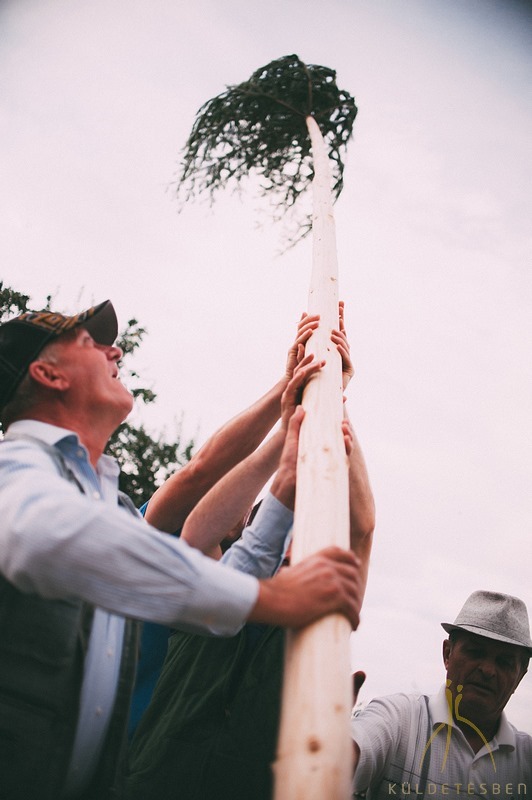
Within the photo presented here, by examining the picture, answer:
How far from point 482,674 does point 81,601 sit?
2.82 metres

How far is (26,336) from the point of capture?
2.14 metres

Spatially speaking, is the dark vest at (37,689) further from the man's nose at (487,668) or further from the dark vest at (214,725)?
the man's nose at (487,668)

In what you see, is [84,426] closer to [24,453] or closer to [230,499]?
[24,453]

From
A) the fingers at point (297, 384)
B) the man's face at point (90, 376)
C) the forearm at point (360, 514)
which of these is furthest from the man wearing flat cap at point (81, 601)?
the forearm at point (360, 514)

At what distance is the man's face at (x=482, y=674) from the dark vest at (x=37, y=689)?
8.55 feet

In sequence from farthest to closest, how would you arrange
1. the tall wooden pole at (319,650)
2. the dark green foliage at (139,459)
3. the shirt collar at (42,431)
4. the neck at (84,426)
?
the dark green foliage at (139,459) → the neck at (84,426) → the shirt collar at (42,431) → the tall wooden pole at (319,650)

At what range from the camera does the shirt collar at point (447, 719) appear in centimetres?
315

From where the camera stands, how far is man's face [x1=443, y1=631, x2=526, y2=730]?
3.26 m

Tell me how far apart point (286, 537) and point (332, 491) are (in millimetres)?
560

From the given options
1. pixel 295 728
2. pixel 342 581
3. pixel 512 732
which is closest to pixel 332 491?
pixel 342 581

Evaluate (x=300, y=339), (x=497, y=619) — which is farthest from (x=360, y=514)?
(x=497, y=619)

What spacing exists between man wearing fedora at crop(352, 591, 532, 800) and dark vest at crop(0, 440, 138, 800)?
1.91 metres

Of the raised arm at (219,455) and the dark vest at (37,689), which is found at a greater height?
the raised arm at (219,455)

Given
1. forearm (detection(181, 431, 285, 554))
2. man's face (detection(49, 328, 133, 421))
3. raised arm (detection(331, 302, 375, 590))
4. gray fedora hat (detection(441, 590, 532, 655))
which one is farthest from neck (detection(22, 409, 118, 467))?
gray fedora hat (detection(441, 590, 532, 655))
